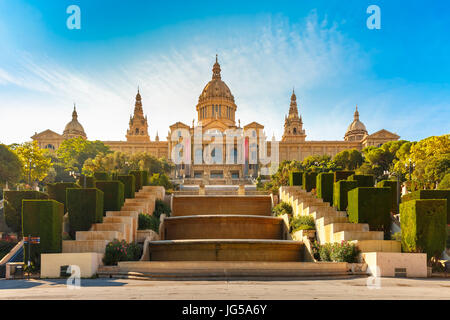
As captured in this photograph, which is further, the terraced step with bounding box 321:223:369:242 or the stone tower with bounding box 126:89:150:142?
the stone tower with bounding box 126:89:150:142

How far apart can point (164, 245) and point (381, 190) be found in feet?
34.0

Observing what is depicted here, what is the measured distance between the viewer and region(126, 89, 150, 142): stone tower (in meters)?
112

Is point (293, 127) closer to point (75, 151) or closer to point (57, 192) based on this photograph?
point (75, 151)

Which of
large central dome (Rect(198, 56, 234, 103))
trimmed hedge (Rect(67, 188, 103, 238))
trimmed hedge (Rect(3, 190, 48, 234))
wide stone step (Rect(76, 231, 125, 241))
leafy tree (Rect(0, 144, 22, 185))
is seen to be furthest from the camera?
large central dome (Rect(198, 56, 234, 103))


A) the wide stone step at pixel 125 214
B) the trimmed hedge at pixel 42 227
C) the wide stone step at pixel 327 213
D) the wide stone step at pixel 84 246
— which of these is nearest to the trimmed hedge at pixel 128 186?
the wide stone step at pixel 125 214

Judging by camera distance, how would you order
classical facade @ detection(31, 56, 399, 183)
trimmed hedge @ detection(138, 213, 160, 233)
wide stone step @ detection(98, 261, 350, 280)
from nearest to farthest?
wide stone step @ detection(98, 261, 350, 280) < trimmed hedge @ detection(138, 213, 160, 233) < classical facade @ detection(31, 56, 399, 183)

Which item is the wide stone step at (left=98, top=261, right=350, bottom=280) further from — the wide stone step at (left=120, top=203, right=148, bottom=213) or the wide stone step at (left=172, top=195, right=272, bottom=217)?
the wide stone step at (left=172, top=195, right=272, bottom=217)

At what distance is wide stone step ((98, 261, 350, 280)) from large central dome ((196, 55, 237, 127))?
92504mm

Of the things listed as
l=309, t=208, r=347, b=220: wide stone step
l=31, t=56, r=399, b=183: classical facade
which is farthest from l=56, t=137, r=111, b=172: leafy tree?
l=309, t=208, r=347, b=220: wide stone step

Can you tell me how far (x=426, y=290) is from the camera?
1155cm

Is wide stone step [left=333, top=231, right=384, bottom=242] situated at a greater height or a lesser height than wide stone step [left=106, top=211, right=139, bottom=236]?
lesser
